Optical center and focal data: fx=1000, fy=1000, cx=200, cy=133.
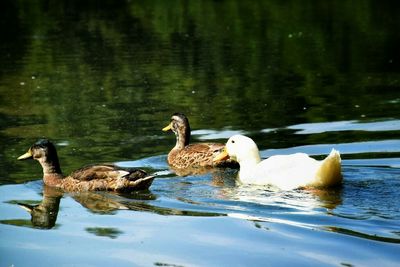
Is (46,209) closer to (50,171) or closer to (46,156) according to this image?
(50,171)

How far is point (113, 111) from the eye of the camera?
19016 millimetres

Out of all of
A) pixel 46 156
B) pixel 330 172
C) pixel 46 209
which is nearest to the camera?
pixel 330 172

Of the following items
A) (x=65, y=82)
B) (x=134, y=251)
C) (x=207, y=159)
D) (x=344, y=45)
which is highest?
(x=344, y=45)

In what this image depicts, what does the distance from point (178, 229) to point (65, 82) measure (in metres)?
13.0

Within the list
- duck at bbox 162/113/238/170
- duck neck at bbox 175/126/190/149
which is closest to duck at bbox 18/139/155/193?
duck at bbox 162/113/238/170

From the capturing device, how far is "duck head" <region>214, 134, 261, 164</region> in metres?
13.1

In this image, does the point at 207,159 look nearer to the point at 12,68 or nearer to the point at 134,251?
the point at 134,251

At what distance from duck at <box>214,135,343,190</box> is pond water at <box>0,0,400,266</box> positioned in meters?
0.19

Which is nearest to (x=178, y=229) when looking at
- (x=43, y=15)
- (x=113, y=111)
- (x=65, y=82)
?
(x=113, y=111)

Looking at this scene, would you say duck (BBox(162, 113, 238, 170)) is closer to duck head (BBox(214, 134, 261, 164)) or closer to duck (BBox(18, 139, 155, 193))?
duck head (BBox(214, 134, 261, 164))

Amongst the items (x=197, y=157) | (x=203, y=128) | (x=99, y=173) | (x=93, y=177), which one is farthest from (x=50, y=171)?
(x=203, y=128)

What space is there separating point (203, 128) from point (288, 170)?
17.2ft

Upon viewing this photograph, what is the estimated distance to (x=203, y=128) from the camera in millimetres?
17344

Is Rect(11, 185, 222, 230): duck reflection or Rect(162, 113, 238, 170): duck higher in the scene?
Rect(162, 113, 238, 170): duck
